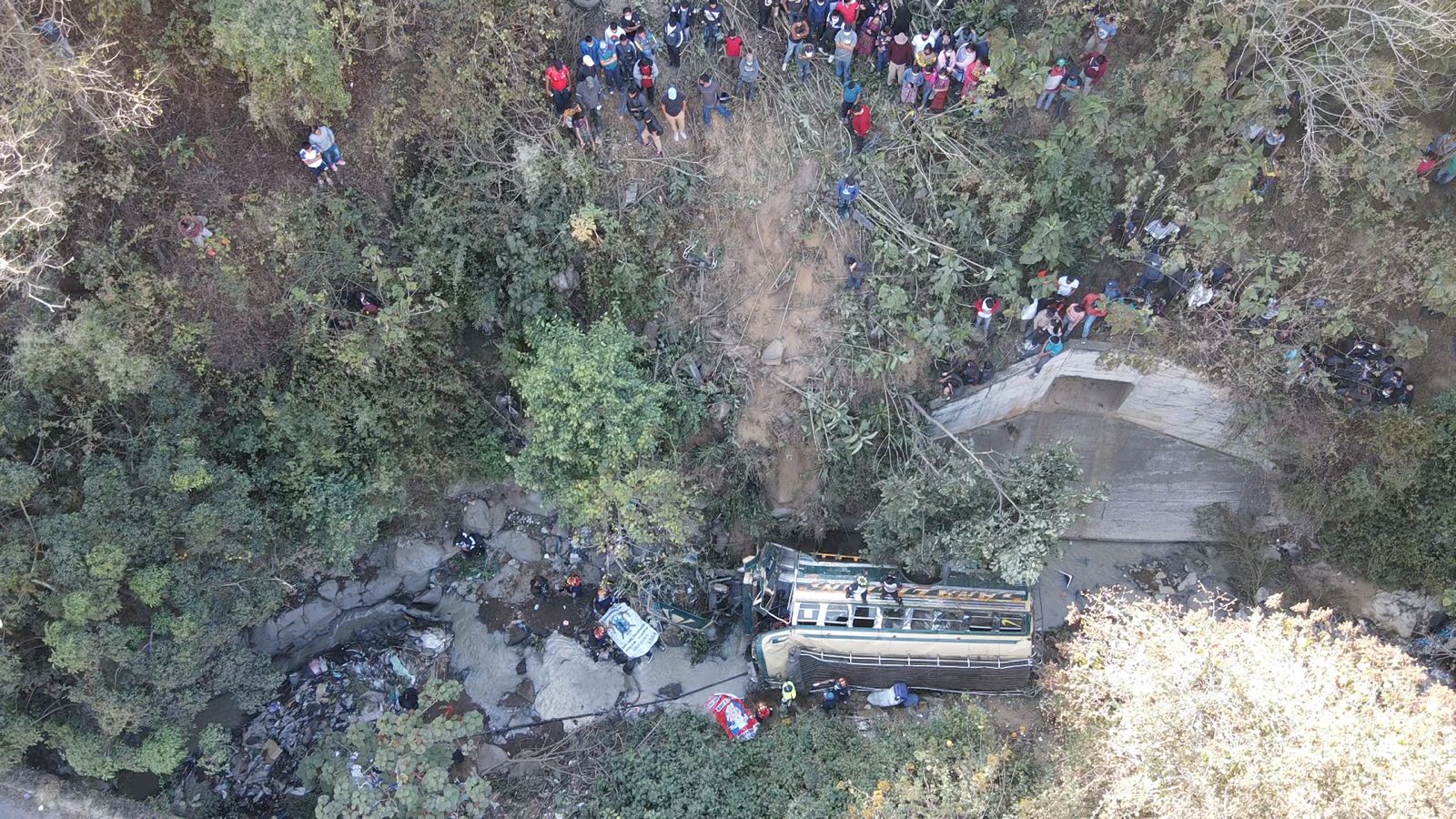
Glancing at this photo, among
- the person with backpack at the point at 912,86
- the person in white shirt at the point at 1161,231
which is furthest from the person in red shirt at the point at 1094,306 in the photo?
the person with backpack at the point at 912,86

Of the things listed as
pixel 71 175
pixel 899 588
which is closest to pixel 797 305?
pixel 899 588

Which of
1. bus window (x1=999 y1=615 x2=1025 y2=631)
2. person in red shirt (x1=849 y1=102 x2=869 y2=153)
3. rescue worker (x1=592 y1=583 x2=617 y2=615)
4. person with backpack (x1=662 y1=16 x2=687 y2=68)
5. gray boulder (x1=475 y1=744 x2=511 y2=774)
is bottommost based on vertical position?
gray boulder (x1=475 y1=744 x2=511 y2=774)

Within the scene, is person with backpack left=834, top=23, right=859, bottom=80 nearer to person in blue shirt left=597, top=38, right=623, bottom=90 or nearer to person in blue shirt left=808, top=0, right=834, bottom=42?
person in blue shirt left=808, top=0, right=834, bottom=42

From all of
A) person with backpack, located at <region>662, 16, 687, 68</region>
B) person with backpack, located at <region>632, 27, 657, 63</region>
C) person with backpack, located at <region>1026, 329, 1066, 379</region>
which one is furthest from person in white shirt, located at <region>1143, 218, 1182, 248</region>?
person with backpack, located at <region>632, 27, 657, 63</region>

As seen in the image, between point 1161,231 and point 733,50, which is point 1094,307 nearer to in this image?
point 1161,231

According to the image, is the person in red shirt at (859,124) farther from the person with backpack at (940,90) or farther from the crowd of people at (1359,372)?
the crowd of people at (1359,372)
